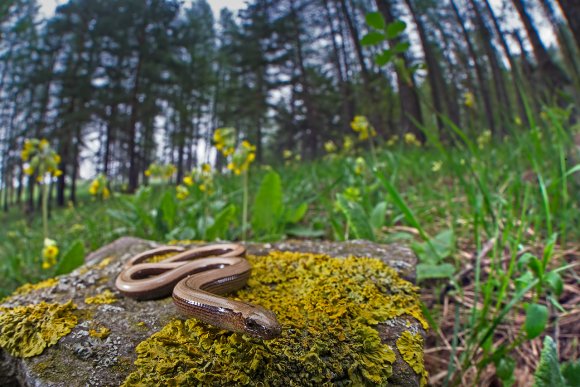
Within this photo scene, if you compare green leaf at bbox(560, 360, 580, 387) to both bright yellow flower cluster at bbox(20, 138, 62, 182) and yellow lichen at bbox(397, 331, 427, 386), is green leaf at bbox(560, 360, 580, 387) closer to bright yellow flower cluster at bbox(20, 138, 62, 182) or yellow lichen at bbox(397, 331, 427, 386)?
yellow lichen at bbox(397, 331, 427, 386)

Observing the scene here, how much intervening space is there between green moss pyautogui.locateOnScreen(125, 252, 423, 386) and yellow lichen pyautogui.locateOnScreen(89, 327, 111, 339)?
18cm

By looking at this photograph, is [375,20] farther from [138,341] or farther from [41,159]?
[41,159]

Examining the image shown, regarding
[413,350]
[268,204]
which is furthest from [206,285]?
[268,204]

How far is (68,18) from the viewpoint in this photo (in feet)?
79.9

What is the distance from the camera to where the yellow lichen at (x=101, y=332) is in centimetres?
118

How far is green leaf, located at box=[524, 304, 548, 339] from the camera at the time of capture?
1.27 meters

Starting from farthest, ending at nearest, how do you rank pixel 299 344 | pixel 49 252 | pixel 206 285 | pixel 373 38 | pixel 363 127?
pixel 363 127 < pixel 49 252 < pixel 373 38 < pixel 206 285 < pixel 299 344

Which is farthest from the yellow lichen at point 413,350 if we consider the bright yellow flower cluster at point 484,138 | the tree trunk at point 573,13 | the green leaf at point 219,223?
the bright yellow flower cluster at point 484,138

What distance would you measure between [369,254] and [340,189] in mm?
3205

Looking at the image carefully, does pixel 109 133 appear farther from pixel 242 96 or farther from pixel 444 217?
pixel 444 217

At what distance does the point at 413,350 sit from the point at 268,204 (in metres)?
2.40

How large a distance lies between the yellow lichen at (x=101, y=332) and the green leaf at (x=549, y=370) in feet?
4.88


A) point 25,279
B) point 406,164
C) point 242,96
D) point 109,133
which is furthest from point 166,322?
point 109,133

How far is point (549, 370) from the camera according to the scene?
3.74 ft
